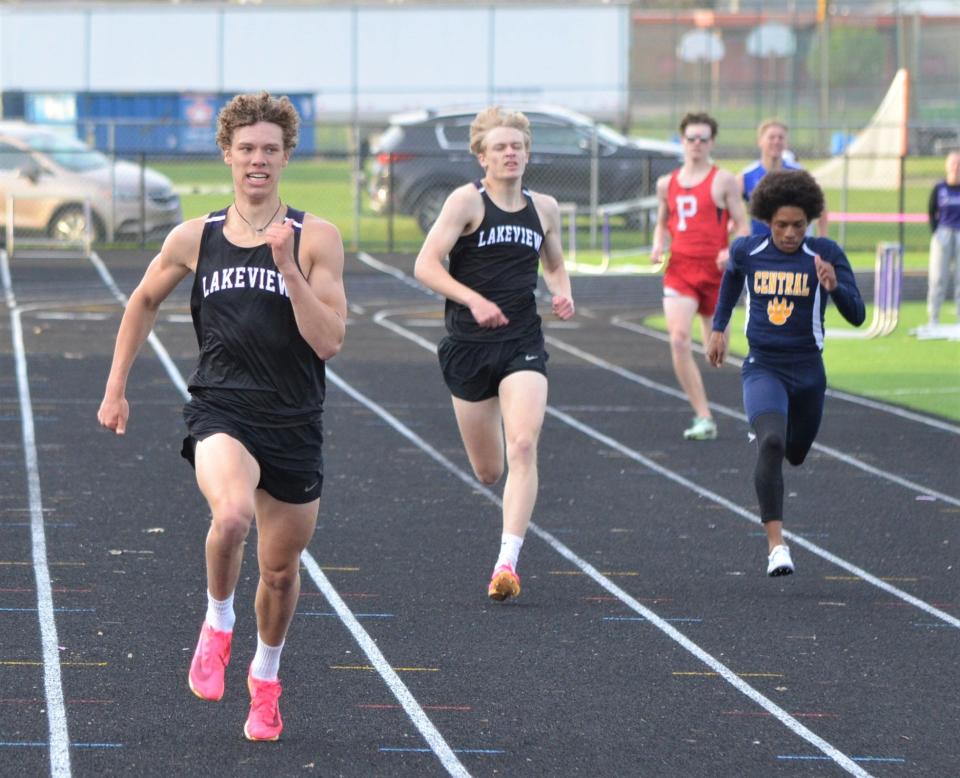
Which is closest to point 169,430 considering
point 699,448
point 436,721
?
point 699,448

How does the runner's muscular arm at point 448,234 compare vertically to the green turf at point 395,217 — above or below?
above

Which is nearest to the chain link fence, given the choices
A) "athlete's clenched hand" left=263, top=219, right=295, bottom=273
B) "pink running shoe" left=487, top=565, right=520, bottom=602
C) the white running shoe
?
the white running shoe

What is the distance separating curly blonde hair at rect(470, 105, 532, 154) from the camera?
7855 mm

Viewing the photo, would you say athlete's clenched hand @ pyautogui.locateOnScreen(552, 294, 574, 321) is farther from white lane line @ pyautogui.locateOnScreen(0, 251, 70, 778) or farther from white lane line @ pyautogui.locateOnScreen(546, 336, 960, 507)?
white lane line @ pyautogui.locateOnScreen(546, 336, 960, 507)

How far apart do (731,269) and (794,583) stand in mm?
1417

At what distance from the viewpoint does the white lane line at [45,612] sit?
5.43 metres

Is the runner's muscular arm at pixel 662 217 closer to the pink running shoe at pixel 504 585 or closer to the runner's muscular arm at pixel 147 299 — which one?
the pink running shoe at pixel 504 585

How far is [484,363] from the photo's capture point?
7.93 meters

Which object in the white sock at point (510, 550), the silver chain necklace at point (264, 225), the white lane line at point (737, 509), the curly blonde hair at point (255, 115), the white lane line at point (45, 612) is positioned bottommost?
the white lane line at point (737, 509)

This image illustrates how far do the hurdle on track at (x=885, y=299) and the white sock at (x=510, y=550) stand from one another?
1116 cm

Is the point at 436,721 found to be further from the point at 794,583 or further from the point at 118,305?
the point at 118,305

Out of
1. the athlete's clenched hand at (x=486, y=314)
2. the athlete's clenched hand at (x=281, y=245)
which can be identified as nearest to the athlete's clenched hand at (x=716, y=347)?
the athlete's clenched hand at (x=486, y=314)

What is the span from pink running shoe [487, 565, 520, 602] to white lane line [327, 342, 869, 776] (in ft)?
1.65

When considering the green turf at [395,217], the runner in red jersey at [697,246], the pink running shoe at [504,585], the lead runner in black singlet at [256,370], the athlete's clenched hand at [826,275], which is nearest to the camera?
the lead runner in black singlet at [256,370]
